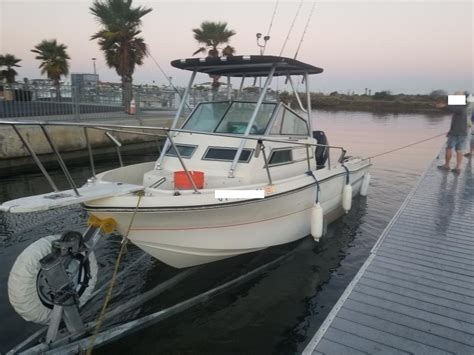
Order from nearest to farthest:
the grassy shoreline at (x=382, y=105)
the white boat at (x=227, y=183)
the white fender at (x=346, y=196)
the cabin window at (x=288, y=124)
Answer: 1. the white boat at (x=227, y=183)
2. the cabin window at (x=288, y=124)
3. the white fender at (x=346, y=196)
4. the grassy shoreline at (x=382, y=105)

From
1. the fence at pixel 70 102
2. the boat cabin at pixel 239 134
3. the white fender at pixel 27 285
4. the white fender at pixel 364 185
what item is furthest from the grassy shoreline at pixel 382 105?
the white fender at pixel 27 285

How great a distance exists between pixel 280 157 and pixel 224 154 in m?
0.98

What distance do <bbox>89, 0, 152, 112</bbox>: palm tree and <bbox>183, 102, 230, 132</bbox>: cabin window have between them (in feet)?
44.3

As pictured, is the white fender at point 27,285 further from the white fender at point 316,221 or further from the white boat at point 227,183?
the white fender at point 316,221

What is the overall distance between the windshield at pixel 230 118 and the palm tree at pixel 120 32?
13.6 metres

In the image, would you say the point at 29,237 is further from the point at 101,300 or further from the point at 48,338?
the point at 48,338

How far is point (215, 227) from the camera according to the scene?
4.86 metres

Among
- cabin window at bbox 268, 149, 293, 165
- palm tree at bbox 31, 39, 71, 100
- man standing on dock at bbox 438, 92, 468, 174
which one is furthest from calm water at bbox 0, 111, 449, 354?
palm tree at bbox 31, 39, 71, 100

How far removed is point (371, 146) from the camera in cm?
1973

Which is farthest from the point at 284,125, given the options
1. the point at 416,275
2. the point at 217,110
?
the point at 416,275

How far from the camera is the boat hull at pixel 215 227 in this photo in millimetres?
4504

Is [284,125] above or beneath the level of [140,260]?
above

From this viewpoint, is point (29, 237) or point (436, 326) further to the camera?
point (29, 237)

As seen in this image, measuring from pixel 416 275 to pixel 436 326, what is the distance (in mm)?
988
